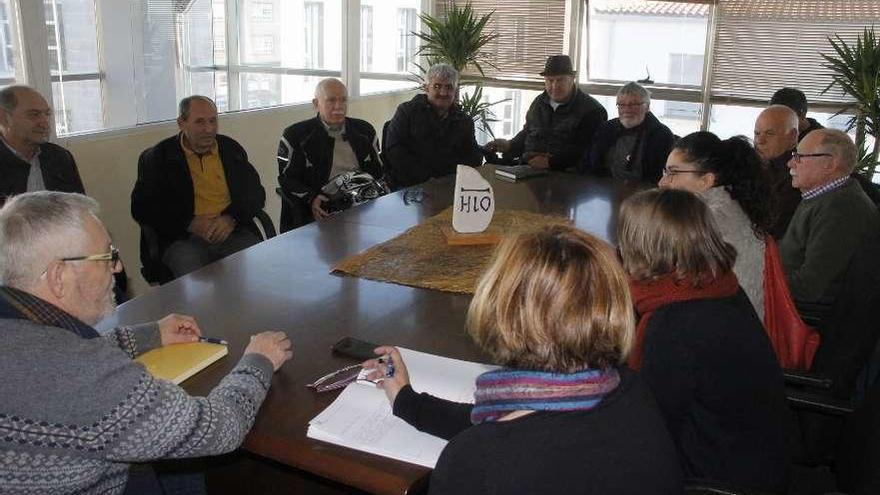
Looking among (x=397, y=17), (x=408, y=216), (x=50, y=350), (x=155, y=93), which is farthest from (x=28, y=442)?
(x=397, y=17)

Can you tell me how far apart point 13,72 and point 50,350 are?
108 inches

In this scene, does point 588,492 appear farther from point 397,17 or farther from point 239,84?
point 397,17

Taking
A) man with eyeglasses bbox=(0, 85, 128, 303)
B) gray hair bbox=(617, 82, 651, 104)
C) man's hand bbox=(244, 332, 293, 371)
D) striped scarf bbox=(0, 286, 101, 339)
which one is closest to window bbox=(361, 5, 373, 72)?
gray hair bbox=(617, 82, 651, 104)

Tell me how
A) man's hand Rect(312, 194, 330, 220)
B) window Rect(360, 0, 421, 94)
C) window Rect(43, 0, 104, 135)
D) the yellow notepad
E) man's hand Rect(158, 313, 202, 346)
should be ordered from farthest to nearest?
window Rect(360, 0, 421, 94), man's hand Rect(312, 194, 330, 220), window Rect(43, 0, 104, 135), man's hand Rect(158, 313, 202, 346), the yellow notepad

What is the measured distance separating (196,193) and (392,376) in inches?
92.8

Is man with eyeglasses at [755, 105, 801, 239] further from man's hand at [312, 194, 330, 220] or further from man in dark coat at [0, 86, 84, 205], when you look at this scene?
man in dark coat at [0, 86, 84, 205]

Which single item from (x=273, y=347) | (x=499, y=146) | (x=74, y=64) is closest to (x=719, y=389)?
(x=273, y=347)

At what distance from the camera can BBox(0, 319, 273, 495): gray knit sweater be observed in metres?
1.14

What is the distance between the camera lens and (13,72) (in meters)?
3.36

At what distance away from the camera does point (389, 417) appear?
57.4 inches

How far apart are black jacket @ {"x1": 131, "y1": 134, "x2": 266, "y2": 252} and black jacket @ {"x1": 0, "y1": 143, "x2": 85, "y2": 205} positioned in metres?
0.28

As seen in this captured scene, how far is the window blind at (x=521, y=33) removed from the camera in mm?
6422

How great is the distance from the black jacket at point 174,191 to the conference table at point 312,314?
78 centimetres

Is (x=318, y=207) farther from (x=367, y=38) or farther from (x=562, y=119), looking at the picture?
(x=367, y=38)
